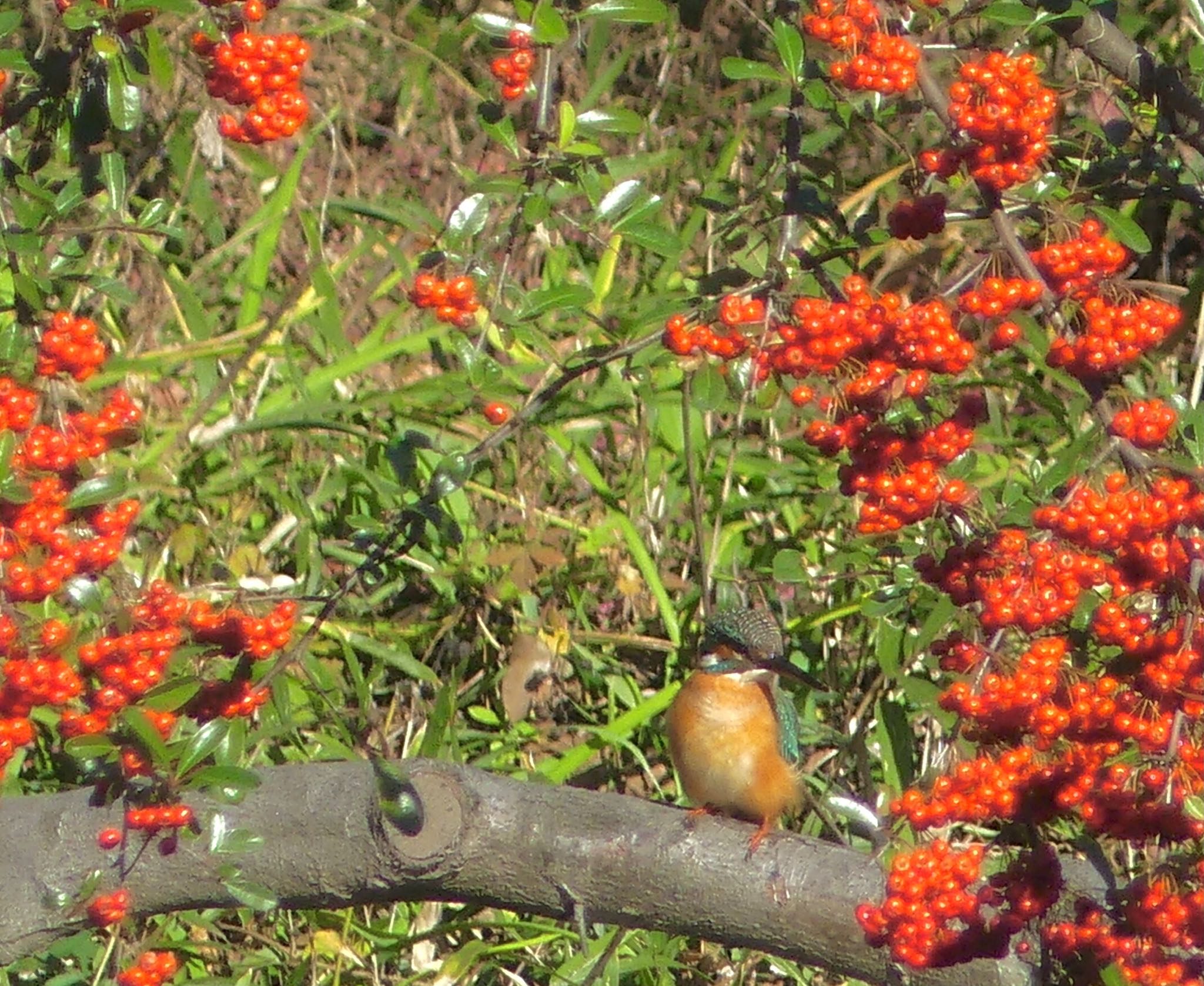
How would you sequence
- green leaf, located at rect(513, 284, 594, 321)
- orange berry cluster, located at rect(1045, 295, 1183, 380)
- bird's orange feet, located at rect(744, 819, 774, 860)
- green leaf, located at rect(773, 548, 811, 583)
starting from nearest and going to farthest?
1. orange berry cluster, located at rect(1045, 295, 1183, 380)
2. green leaf, located at rect(513, 284, 594, 321)
3. bird's orange feet, located at rect(744, 819, 774, 860)
4. green leaf, located at rect(773, 548, 811, 583)

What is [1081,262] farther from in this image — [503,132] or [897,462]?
[503,132]

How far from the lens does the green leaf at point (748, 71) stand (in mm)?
2586

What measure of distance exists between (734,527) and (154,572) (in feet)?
4.89

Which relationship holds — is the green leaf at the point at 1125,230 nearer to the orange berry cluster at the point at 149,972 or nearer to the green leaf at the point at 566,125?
the green leaf at the point at 566,125

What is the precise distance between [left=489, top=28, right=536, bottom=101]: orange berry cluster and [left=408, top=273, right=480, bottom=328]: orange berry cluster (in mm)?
280

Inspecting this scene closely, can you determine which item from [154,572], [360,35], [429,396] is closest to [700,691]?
[429,396]

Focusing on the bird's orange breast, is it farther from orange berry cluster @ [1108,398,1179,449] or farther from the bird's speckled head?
orange berry cluster @ [1108,398,1179,449]

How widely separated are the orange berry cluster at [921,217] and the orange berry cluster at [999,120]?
0.16m

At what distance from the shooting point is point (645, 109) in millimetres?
5617

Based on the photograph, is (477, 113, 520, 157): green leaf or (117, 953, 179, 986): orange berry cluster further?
(117, 953, 179, 986): orange berry cluster

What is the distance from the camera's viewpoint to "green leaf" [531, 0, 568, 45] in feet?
7.89

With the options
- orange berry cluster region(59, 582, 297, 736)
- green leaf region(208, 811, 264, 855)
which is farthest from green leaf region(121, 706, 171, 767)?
green leaf region(208, 811, 264, 855)

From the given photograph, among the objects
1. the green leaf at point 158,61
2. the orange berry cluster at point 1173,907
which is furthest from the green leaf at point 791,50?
the orange berry cluster at point 1173,907

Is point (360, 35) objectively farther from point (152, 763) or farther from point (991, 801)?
point (991, 801)
